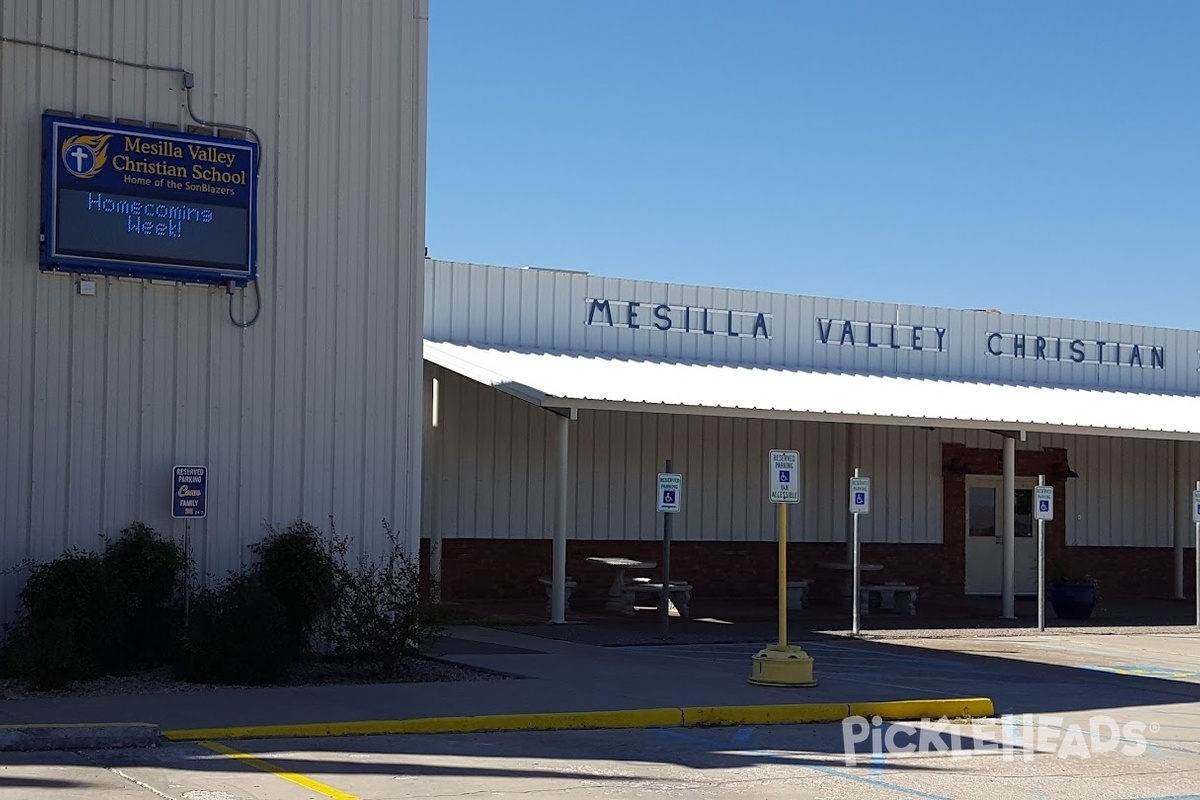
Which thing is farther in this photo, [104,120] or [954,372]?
[954,372]

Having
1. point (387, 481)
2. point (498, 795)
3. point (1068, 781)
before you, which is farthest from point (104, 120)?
point (1068, 781)

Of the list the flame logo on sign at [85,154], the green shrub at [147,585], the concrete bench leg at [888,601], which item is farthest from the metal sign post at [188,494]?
the concrete bench leg at [888,601]

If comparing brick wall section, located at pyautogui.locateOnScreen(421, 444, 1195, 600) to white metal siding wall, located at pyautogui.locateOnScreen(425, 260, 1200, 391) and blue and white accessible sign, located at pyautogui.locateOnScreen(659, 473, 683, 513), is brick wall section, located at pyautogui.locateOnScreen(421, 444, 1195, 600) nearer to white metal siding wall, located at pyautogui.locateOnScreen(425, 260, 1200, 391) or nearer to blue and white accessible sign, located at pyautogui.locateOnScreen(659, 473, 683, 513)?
white metal siding wall, located at pyautogui.locateOnScreen(425, 260, 1200, 391)

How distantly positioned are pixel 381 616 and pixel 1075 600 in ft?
47.7

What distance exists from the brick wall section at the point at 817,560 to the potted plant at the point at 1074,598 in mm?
1173

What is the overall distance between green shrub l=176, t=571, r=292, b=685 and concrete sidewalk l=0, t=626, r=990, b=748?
0.27 meters

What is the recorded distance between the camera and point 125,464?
14742mm

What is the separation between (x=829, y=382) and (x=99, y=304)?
14.7 metres

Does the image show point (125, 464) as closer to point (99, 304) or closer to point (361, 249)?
point (99, 304)

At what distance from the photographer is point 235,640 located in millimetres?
13633

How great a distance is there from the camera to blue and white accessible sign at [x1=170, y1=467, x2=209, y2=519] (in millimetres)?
14305

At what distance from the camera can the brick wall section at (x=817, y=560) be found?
2500 cm

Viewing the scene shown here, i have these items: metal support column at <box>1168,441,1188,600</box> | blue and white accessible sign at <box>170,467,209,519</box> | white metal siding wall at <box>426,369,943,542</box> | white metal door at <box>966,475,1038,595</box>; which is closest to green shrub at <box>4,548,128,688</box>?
blue and white accessible sign at <box>170,467,209,519</box>

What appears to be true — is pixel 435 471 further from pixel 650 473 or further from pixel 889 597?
pixel 889 597
